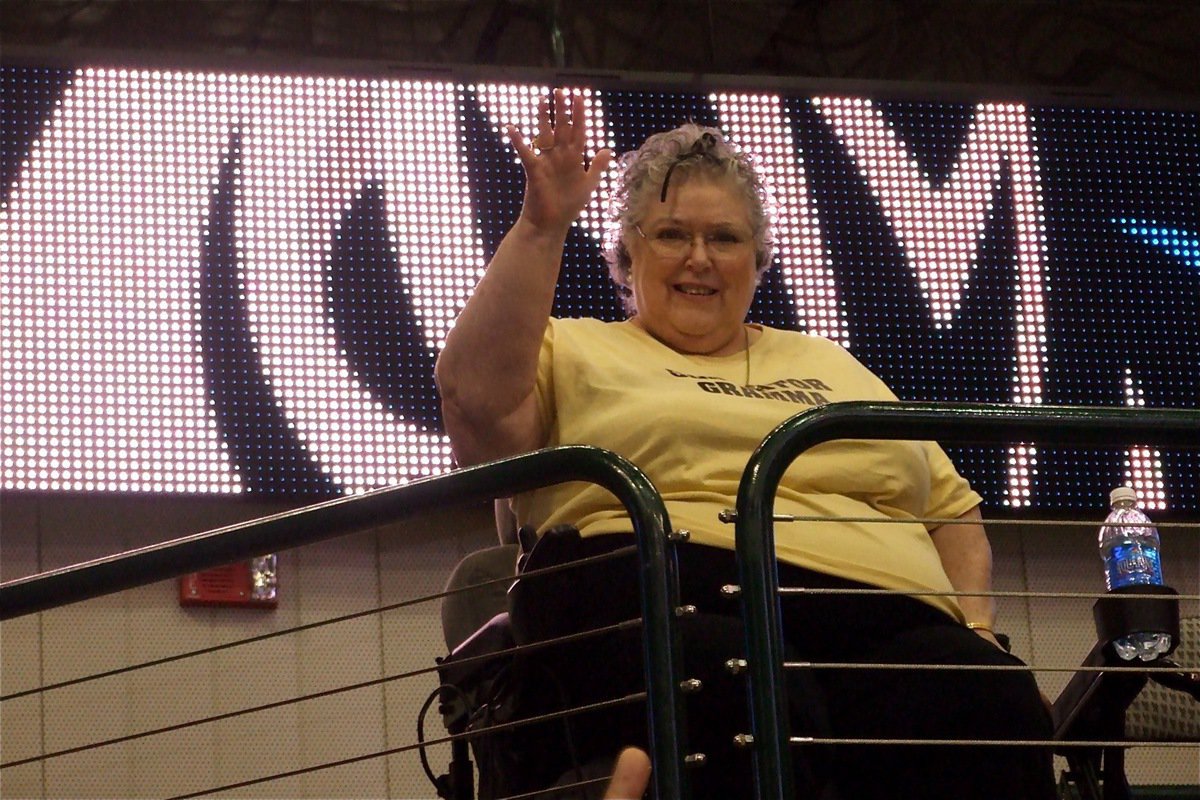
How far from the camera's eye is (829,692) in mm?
1948

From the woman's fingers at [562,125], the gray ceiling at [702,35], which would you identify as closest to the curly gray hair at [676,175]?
the woman's fingers at [562,125]

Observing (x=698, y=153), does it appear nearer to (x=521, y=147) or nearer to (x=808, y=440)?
(x=521, y=147)

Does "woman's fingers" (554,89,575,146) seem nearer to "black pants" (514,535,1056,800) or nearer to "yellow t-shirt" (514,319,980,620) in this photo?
"yellow t-shirt" (514,319,980,620)

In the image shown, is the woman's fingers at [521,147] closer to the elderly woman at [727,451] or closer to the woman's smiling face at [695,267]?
the elderly woman at [727,451]

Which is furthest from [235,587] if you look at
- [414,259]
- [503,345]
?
[503,345]

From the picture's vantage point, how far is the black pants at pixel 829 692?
185 cm

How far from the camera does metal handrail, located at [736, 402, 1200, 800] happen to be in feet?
5.58

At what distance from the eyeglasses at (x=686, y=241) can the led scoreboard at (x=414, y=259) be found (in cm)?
96

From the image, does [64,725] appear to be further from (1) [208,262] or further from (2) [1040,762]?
(2) [1040,762]

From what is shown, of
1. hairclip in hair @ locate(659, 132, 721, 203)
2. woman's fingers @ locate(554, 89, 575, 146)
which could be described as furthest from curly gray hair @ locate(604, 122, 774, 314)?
woman's fingers @ locate(554, 89, 575, 146)

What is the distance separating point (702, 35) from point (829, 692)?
2252 millimetres

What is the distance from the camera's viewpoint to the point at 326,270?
3326 millimetres

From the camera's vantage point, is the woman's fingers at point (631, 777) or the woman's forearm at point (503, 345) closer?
the woman's fingers at point (631, 777)

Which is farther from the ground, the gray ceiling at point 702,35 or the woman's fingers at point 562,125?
the gray ceiling at point 702,35
